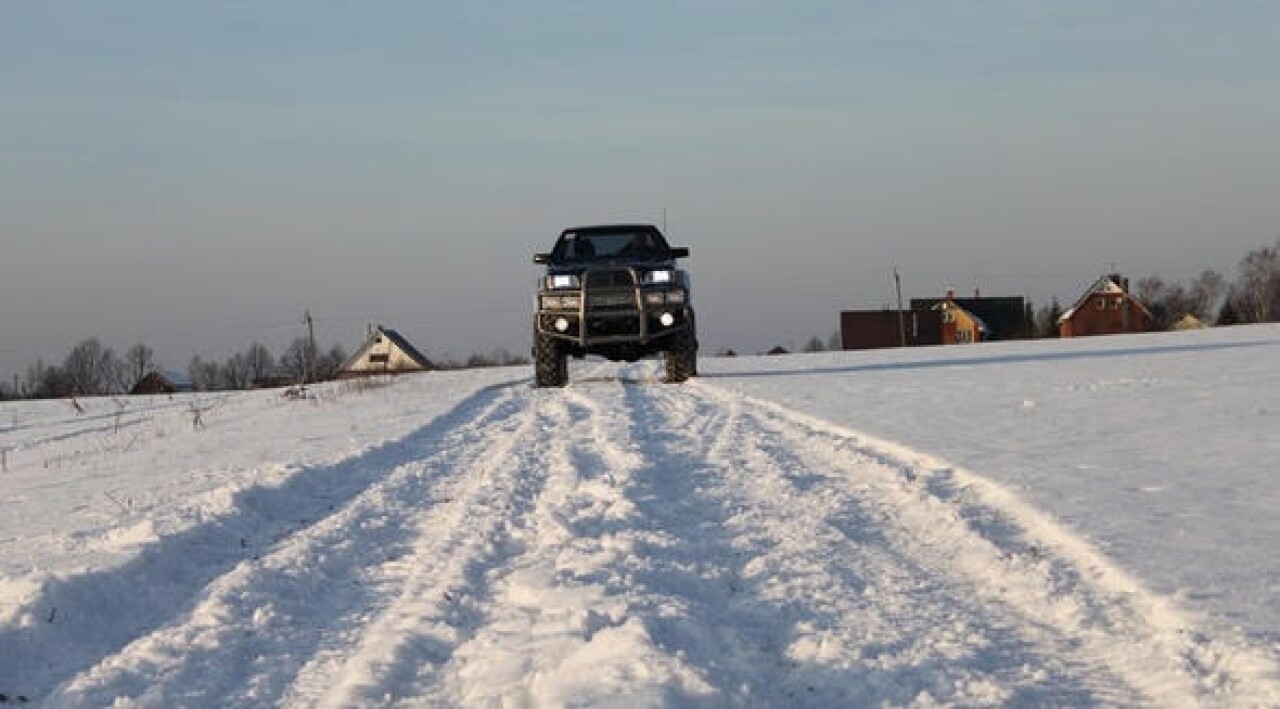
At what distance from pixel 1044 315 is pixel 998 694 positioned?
3841 inches

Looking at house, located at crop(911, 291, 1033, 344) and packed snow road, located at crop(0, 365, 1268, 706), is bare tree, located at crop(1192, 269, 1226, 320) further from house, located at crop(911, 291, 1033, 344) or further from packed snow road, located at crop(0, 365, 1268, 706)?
packed snow road, located at crop(0, 365, 1268, 706)

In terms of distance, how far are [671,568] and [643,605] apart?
2.11ft

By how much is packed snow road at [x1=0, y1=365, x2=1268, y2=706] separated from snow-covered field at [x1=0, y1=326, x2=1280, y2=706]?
0.02 m

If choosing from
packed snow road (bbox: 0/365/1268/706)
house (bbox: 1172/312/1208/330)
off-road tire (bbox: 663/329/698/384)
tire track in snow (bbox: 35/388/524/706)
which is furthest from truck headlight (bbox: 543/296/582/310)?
house (bbox: 1172/312/1208/330)

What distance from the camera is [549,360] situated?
1677cm

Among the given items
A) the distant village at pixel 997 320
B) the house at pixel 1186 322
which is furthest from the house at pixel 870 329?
the house at pixel 1186 322

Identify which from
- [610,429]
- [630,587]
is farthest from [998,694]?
[610,429]

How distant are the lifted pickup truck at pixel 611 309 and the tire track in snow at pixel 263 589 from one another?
832cm

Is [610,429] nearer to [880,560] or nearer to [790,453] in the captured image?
[790,453]

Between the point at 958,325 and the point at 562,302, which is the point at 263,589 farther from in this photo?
the point at 958,325

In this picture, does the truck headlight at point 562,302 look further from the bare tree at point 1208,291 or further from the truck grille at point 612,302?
the bare tree at point 1208,291

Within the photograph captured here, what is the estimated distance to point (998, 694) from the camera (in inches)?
124

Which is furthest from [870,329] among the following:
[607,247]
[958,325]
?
[607,247]

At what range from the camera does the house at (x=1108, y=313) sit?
83.2 meters
